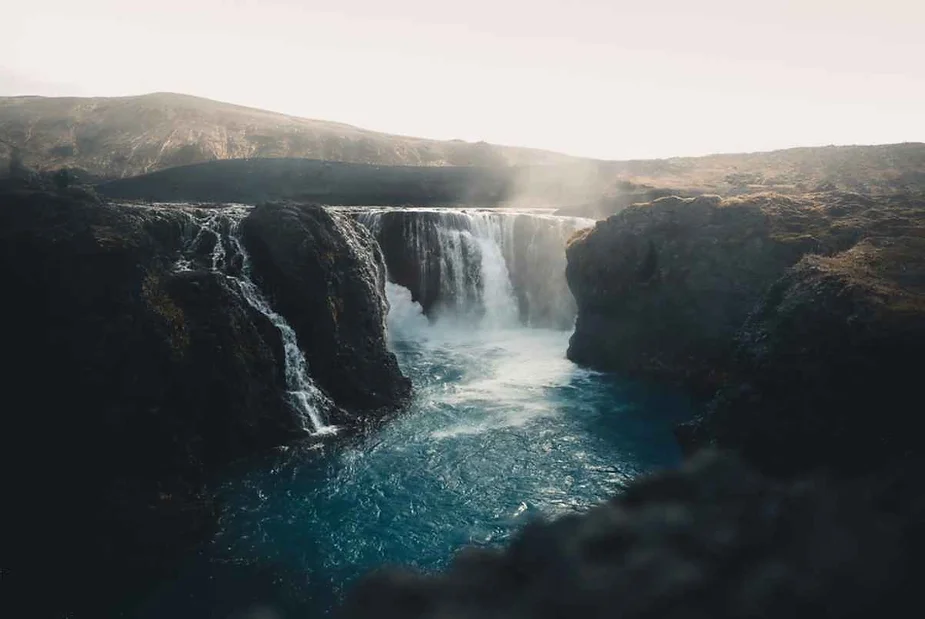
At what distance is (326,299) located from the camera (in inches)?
932

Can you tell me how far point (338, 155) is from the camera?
4213 inches

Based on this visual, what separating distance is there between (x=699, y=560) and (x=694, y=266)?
26946 millimetres

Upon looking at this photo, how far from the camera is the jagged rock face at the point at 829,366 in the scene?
12.5 meters

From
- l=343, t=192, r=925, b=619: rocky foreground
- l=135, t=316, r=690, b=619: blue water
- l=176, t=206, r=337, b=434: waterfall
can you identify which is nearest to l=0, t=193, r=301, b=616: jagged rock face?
l=135, t=316, r=690, b=619: blue water

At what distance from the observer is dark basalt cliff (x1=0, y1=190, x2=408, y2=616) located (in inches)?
539

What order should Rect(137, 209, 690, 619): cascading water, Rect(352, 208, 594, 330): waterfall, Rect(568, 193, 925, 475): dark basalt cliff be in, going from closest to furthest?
1. Rect(568, 193, 925, 475): dark basalt cliff
2. Rect(137, 209, 690, 619): cascading water
3. Rect(352, 208, 594, 330): waterfall

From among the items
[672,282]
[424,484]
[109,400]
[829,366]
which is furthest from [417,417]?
[829,366]

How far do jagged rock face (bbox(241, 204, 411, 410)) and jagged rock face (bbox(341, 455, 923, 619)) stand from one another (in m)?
21.4

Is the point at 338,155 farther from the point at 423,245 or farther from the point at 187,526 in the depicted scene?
the point at 187,526

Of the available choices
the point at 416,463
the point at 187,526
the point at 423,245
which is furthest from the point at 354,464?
the point at 423,245

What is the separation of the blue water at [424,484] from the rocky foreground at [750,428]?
332 cm

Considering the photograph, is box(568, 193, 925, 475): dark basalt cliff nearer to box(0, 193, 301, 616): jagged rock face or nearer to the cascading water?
the cascading water

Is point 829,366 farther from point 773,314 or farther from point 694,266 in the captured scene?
point 694,266

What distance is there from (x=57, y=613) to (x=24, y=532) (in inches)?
93.2
